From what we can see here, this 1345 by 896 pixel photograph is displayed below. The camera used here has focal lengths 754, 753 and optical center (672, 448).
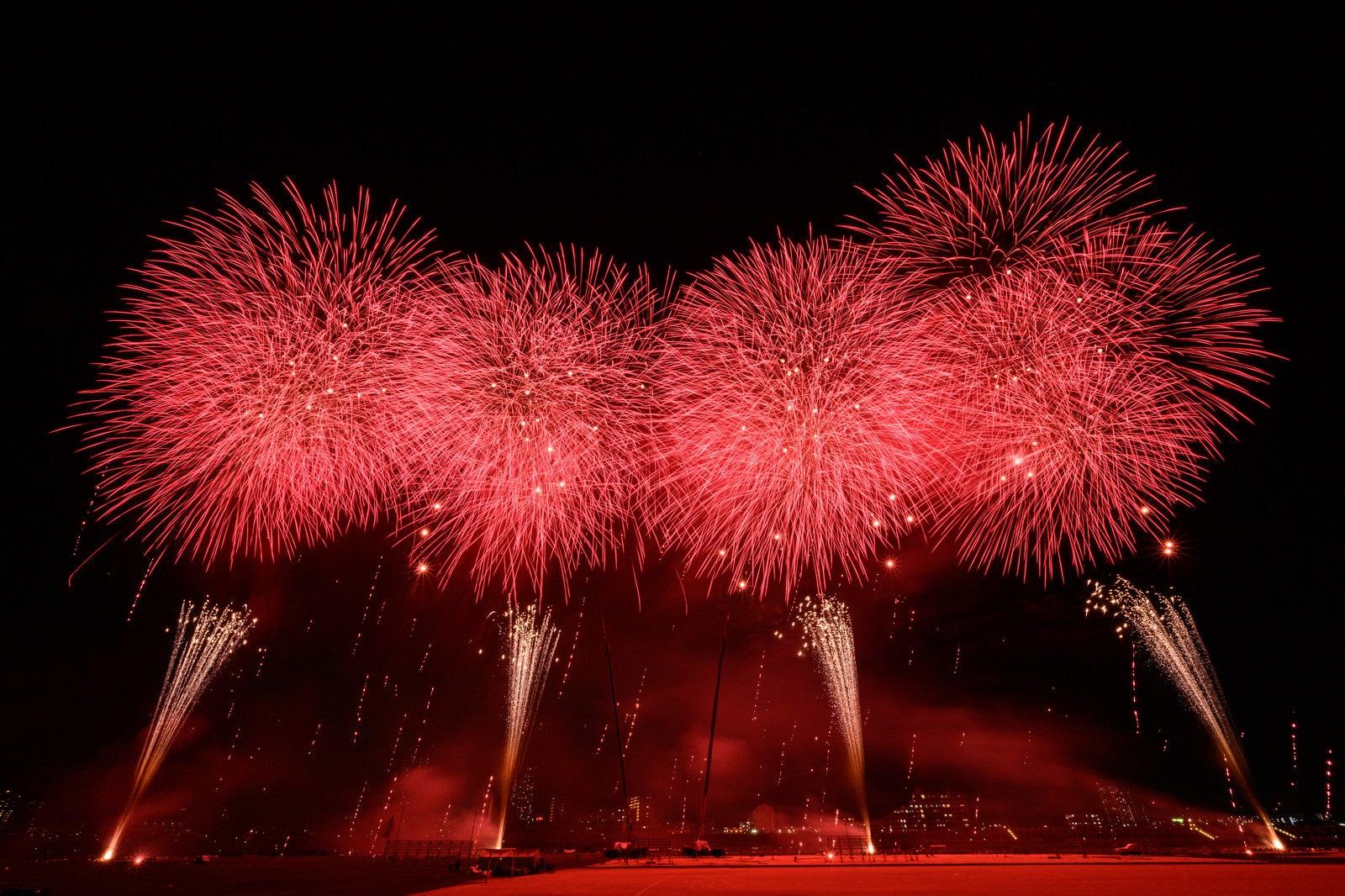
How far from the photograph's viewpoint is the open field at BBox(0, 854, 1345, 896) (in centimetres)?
1897

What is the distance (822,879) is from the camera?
21.9 metres

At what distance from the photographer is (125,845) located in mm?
90688

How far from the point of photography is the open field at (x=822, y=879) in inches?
747

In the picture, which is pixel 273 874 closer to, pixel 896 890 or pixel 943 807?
pixel 896 890

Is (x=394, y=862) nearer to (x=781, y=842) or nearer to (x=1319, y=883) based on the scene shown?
(x=781, y=842)

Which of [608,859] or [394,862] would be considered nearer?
[608,859]

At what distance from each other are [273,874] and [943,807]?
305ft

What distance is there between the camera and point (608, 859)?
107 ft

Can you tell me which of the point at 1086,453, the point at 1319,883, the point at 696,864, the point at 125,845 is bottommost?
the point at 125,845

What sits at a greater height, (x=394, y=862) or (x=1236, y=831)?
(x=1236, y=831)

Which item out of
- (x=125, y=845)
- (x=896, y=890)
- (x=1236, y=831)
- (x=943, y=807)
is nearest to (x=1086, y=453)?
(x=896, y=890)

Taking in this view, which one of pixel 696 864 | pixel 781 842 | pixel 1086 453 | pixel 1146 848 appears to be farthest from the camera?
pixel 781 842

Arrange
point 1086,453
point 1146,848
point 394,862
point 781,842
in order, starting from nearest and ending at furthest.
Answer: point 1086,453 < point 1146,848 < point 781,842 < point 394,862

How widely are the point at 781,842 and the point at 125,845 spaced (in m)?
93.4
